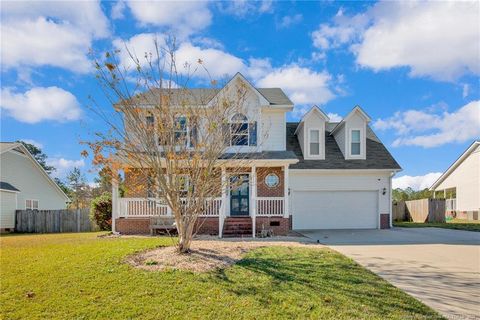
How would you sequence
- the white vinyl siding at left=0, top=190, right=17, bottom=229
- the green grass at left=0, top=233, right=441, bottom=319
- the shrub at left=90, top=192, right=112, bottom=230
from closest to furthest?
the green grass at left=0, top=233, right=441, bottom=319
the shrub at left=90, top=192, right=112, bottom=230
the white vinyl siding at left=0, top=190, right=17, bottom=229

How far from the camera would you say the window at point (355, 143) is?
59.6 ft

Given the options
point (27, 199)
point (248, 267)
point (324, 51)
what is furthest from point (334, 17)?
point (27, 199)

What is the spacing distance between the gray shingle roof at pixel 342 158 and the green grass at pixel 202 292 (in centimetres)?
1030

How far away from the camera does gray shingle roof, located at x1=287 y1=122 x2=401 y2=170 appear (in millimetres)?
17484

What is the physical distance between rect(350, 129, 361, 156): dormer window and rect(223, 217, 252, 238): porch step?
24.9 ft

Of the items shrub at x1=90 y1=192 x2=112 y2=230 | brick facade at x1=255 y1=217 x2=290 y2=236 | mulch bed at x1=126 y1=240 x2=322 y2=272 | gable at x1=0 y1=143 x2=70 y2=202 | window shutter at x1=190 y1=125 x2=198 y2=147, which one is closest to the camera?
mulch bed at x1=126 y1=240 x2=322 y2=272

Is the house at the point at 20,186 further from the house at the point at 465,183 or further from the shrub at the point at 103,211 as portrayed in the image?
the house at the point at 465,183

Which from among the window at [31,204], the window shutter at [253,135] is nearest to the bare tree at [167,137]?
the window shutter at [253,135]

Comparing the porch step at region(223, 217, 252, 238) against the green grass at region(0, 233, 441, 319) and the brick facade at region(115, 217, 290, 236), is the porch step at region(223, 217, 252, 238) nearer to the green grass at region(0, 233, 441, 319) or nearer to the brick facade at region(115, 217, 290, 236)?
the brick facade at region(115, 217, 290, 236)

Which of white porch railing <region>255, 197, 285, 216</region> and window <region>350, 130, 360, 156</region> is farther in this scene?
window <region>350, 130, 360, 156</region>

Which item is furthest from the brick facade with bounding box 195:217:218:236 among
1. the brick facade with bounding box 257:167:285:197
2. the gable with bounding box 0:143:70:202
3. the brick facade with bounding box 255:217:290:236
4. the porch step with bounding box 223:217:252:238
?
the gable with bounding box 0:143:70:202

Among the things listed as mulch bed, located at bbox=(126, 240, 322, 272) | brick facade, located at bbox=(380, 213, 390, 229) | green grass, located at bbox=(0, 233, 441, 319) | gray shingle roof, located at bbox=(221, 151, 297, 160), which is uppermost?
gray shingle roof, located at bbox=(221, 151, 297, 160)

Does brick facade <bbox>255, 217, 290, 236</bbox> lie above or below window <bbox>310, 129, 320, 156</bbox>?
below

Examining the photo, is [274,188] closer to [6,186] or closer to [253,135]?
[253,135]
